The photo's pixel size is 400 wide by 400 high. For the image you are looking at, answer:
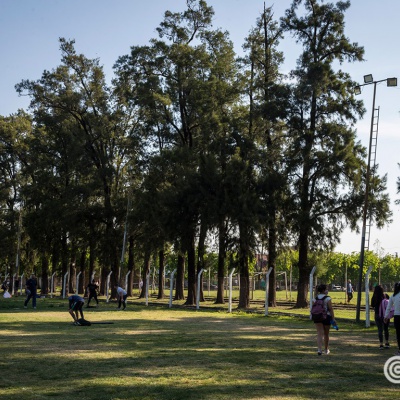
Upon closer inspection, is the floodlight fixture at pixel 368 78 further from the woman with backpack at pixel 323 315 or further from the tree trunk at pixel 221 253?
the woman with backpack at pixel 323 315

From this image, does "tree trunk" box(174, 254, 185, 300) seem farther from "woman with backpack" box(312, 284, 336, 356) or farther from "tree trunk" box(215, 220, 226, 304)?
"woman with backpack" box(312, 284, 336, 356)

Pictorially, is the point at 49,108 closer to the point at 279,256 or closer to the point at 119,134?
the point at 119,134

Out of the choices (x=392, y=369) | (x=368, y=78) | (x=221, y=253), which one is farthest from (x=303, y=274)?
(x=392, y=369)

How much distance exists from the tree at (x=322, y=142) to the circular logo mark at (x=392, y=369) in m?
25.1

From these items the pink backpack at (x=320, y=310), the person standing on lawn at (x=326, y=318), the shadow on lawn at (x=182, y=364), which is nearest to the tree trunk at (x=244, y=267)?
the shadow on lawn at (x=182, y=364)

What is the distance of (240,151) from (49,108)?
22083 millimetres

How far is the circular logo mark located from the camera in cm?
1259

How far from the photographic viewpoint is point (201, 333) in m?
22.8

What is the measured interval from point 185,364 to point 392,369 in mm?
4498

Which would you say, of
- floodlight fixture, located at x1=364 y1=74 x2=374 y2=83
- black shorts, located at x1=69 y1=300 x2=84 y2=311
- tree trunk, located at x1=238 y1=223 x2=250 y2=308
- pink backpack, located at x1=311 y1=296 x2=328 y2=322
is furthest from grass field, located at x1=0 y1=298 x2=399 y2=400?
tree trunk, located at x1=238 y1=223 x2=250 y2=308

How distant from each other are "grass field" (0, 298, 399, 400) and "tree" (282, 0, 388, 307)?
17639 millimetres

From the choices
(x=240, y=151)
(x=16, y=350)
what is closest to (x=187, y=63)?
(x=240, y=151)

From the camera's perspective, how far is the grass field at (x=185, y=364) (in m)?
11.0

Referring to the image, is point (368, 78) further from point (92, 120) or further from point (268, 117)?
point (92, 120)
